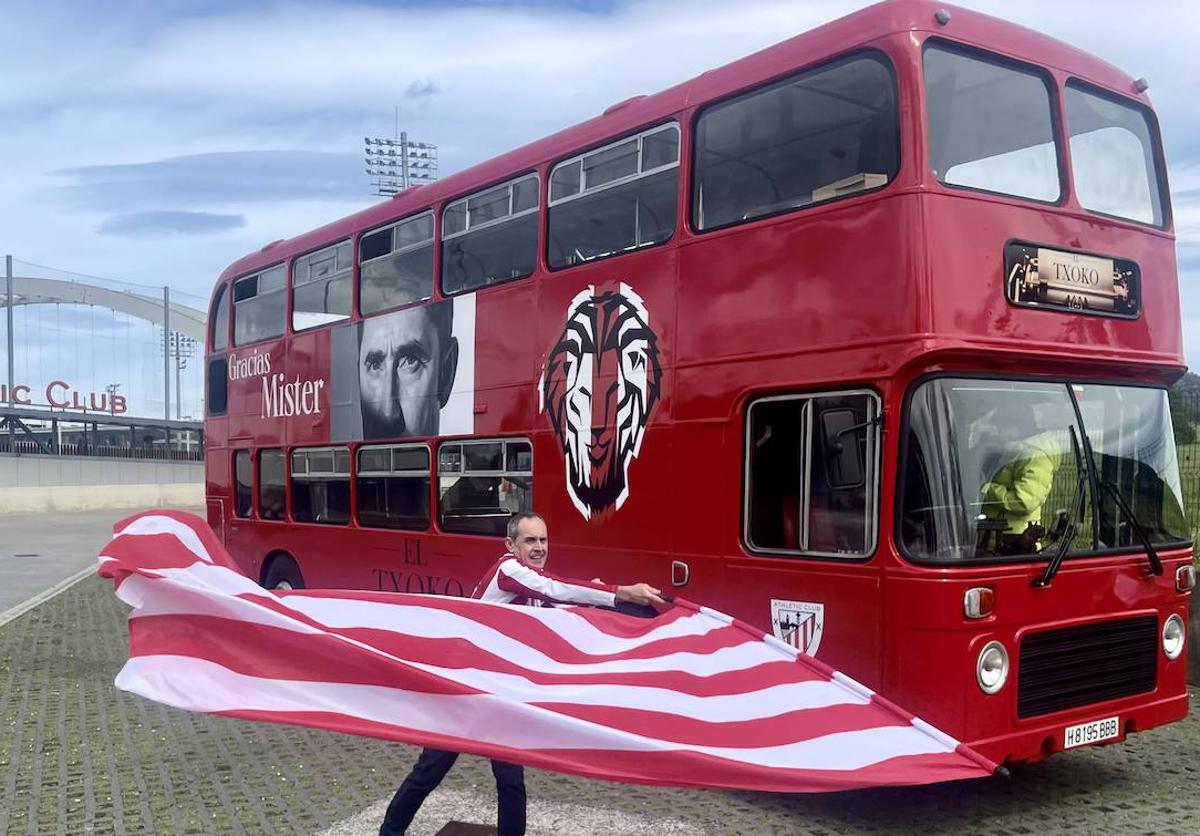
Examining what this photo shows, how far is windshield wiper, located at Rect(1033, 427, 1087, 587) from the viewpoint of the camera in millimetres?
5828

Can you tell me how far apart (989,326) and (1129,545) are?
1602 millimetres

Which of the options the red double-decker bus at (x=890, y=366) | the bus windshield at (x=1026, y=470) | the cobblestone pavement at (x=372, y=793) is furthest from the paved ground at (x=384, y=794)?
the bus windshield at (x=1026, y=470)

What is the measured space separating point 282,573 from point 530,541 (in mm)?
7829

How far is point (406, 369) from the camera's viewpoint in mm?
9938

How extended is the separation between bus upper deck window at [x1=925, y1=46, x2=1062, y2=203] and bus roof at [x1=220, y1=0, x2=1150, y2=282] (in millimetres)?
140

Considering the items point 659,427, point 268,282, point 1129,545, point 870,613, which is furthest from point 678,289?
point 268,282

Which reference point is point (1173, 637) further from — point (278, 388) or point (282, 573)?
point (282, 573)

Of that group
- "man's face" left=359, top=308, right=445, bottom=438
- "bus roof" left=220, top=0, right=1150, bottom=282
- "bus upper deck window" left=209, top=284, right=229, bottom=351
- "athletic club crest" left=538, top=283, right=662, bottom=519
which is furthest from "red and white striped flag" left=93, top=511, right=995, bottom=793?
"bus upper deck window" left=209, top=284, right=229, bottom=351

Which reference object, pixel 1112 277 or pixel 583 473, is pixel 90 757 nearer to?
pixel 583 473

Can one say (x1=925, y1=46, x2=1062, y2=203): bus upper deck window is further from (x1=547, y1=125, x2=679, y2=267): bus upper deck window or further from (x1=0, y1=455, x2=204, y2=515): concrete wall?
(x1=0, y1=455, x2=204, y2=515): concrete wall

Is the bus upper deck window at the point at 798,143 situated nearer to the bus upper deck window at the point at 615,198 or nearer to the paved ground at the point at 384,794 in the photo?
the bus upper deck window at the point at 615,198

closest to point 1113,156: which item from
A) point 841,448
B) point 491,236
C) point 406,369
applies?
point 841,448

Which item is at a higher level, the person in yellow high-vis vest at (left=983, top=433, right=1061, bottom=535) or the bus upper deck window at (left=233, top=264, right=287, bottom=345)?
the bus upper deck window at (left=233, top=264, right=287, bottom=345)

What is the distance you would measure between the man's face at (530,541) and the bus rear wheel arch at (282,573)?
711 centimetres
